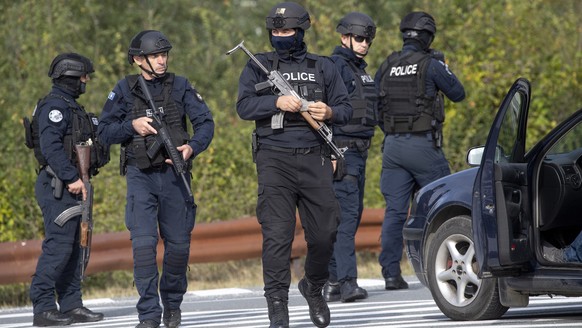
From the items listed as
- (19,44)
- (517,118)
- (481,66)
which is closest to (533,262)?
(517,118)

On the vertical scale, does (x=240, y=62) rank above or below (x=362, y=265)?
above

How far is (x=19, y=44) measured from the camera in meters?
21.4

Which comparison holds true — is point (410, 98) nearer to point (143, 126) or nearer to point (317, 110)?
point (143, 126)

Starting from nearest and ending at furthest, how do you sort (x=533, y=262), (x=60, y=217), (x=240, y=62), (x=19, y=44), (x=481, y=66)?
(x=533, y=262) < (x=60, y=217) < (x=481, y=66) < (x=19, y=44) < (x=240, y=62)

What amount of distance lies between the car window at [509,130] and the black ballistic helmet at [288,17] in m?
1.34

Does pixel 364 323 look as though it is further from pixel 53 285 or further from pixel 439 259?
pixel 53 285

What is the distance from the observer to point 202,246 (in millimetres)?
14469

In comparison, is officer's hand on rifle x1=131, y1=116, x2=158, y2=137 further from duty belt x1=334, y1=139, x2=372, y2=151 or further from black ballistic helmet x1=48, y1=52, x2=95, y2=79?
duty belt x1=334, y1=139, x2=372, y2=151

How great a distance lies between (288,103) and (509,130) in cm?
135

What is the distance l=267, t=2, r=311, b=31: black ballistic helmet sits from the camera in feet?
29.1

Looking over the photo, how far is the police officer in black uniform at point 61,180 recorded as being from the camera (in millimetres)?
10766

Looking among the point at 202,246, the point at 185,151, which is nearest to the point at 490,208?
the point at 185,151

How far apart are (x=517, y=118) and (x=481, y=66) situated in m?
9.65

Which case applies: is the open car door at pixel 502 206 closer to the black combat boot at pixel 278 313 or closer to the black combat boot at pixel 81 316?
the black combat boot at pixel 278 313
